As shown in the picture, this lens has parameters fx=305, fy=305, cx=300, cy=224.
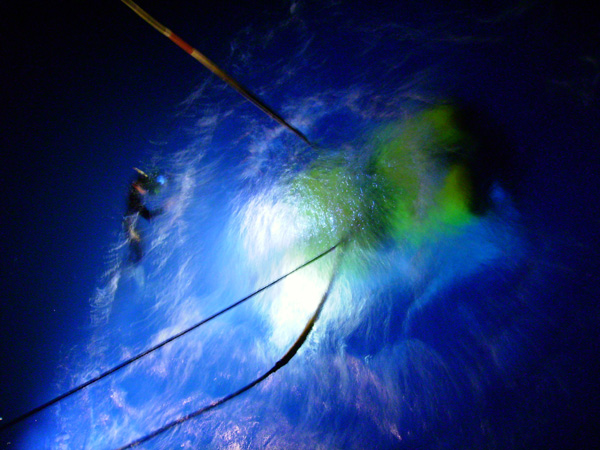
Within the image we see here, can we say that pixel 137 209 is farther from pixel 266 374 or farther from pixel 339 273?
pixel 339 273

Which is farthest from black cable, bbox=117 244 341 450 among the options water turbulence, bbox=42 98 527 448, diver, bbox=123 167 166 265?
diver, bbox=123 167 166 265

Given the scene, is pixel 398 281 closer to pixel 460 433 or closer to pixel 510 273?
pixel 510 273

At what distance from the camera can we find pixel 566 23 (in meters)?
2.67

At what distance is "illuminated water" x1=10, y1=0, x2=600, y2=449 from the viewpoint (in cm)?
266

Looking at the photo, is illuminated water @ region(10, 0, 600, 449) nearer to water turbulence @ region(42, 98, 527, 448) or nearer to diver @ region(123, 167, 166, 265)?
water turbulence @ region(42, 98, 527, 448)

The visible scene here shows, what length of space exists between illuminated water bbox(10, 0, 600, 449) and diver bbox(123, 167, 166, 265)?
160 millimetres

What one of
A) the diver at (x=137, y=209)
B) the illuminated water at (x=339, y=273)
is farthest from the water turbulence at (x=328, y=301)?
the diver at (x=137, y=209)

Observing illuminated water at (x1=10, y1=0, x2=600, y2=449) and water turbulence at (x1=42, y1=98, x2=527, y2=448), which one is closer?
illuminated water at (x1=10, y1=0, x2=600, y2=449)

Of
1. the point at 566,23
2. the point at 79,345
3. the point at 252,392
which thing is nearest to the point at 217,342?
the point at 252,392

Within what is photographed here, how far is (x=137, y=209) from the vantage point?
5.04 meters

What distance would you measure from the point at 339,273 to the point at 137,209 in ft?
11.3

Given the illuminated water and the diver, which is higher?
the diver

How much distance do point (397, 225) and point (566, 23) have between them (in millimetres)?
2368

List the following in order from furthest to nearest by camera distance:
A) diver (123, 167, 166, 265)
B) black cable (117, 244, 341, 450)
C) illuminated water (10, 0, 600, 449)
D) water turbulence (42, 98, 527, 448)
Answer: diver (123, 167, 166, 265) → black cable (117, 244, 341, 450) → water turbulence (42, 98, 527, 448) → illuminated water (10, 0, 600, 449)
